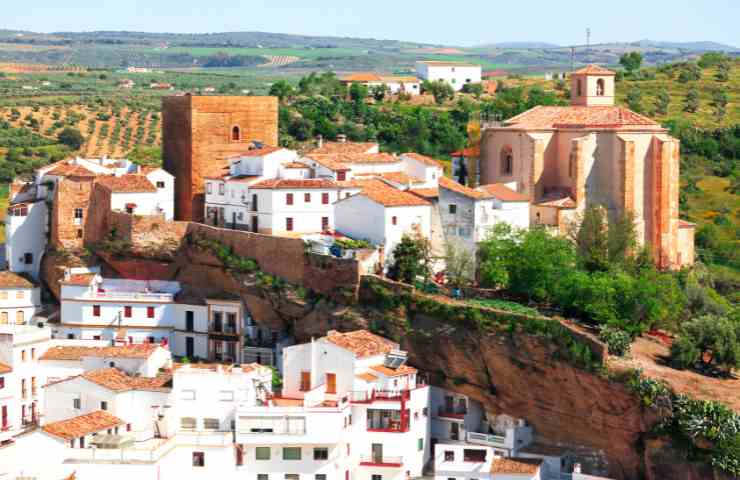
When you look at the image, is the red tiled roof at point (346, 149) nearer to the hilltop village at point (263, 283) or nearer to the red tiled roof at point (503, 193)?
the hilltop village at point (263, 283)

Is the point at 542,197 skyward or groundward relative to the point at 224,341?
skyward

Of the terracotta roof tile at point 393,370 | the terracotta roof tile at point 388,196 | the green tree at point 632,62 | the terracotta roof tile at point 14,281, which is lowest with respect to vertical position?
the terracotta roof tile at point 393,370

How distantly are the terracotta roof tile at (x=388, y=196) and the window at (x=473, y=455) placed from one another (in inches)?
325

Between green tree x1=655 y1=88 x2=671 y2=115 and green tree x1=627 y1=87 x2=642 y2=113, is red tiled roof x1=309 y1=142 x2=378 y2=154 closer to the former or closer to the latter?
green tree x1=627 y1=87 x2=642 y2=113

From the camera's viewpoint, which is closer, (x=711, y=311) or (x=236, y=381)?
(x=236, y=381)

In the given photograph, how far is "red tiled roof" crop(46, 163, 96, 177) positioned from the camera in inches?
2104

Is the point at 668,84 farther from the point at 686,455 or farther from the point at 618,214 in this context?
the point at 686,455

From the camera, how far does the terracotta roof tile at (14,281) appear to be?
5169cm

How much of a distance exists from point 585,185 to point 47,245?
58.7ft

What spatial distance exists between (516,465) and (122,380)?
11200mm

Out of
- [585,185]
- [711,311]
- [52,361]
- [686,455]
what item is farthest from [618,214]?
[52,361]

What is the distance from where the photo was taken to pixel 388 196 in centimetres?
4875

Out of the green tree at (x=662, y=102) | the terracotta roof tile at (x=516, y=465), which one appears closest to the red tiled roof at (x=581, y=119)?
the terracotta roof tile at (x=516, y=465)

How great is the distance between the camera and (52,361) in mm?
46844
